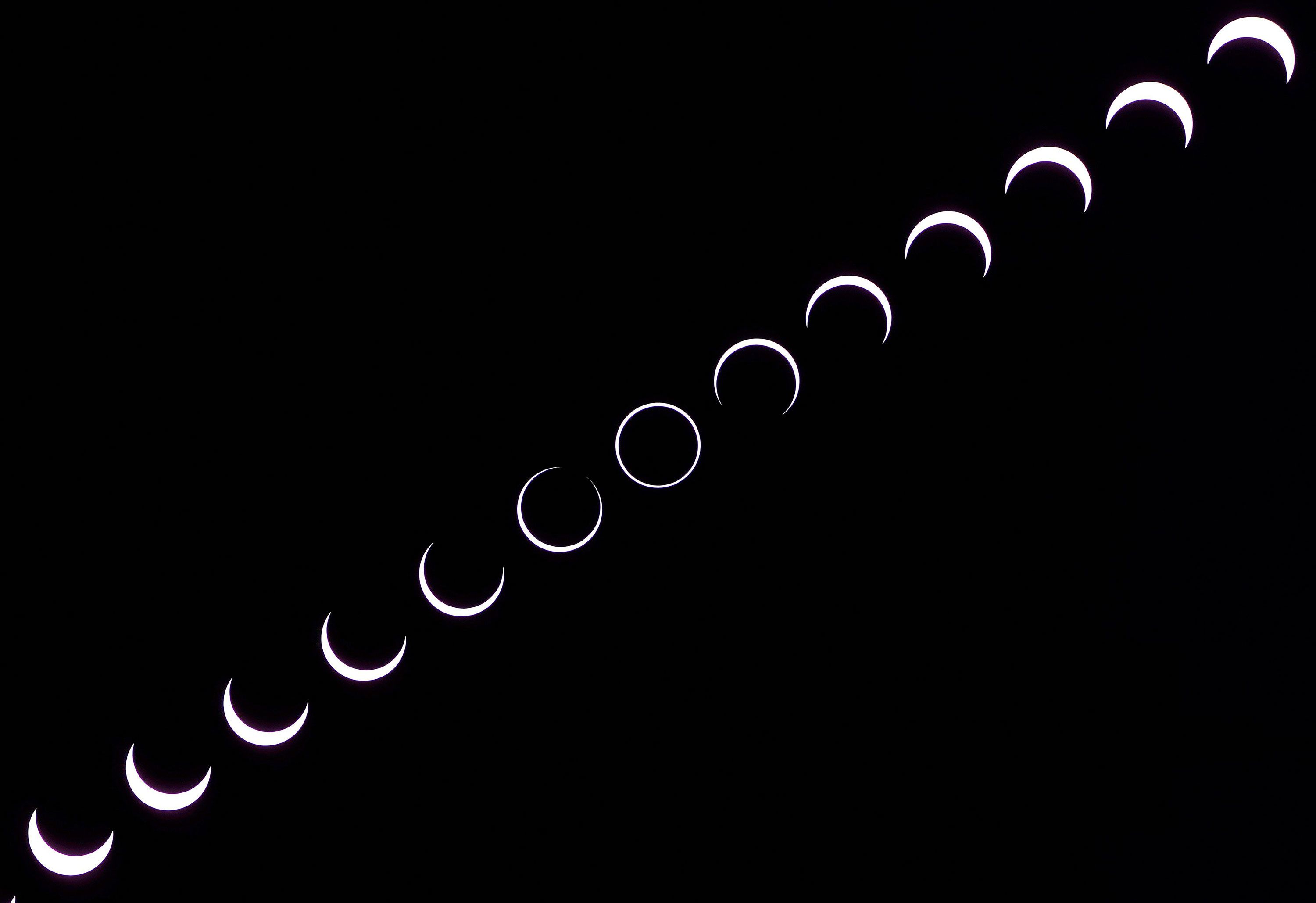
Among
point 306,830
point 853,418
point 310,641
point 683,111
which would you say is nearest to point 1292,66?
point 853,418

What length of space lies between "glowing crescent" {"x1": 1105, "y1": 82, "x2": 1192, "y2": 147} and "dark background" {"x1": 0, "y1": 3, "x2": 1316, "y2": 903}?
189mm

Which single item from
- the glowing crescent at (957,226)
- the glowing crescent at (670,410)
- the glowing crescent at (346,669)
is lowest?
the glowing crescent at (346,669)

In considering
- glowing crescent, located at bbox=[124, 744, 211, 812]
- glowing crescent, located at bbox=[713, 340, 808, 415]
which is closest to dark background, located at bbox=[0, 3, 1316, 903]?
glowing crescent, located at bbox=[713, 340, 808, 415]

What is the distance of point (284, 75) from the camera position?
1.41 metres

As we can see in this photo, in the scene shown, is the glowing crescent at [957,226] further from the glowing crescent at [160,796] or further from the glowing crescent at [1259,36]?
the glowing crescent at [160,796]

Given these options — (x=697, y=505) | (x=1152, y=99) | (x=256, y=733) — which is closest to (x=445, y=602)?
(x=256, y=733)

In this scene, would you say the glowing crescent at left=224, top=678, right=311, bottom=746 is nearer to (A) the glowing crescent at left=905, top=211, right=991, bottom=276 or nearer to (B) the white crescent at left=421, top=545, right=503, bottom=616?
(B) the white crescent at left=421, top=545, right=503, bottom=616

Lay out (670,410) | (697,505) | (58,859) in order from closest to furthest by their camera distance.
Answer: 1. (58,859)
2. (670,410)
3. (697,505)

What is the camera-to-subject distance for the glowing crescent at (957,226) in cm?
113

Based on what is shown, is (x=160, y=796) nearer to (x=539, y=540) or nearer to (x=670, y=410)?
(x=539, y=540)

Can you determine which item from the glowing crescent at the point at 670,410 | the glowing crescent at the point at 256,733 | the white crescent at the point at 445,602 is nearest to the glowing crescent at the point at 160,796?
the glowing crescent at the point at 256,733

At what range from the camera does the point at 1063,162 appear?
3.70ft

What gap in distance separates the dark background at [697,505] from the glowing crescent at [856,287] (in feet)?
0.49

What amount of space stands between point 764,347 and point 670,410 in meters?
0.13
